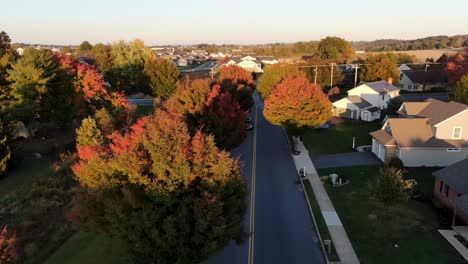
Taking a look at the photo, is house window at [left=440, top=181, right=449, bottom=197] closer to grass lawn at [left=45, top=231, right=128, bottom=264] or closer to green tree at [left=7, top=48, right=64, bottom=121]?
grass lawn at [left=45, top=231, right=128, bottom=264]

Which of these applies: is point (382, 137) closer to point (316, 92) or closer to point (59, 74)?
point (316, 92)

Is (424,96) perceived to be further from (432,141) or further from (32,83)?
(32,83)

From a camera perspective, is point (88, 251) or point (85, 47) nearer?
point (88, 251)

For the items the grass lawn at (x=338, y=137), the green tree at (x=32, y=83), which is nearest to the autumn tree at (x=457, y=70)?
the grass lawn at (x=338, y=137)

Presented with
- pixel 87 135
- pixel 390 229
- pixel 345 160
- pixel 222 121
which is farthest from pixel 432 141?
pixel 87 135

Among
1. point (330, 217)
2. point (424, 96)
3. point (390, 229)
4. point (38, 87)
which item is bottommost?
point (330, 217)

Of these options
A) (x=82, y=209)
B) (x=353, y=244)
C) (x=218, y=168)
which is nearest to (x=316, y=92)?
(x=353, y=244)

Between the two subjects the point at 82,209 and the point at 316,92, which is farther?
the point at 316,92
